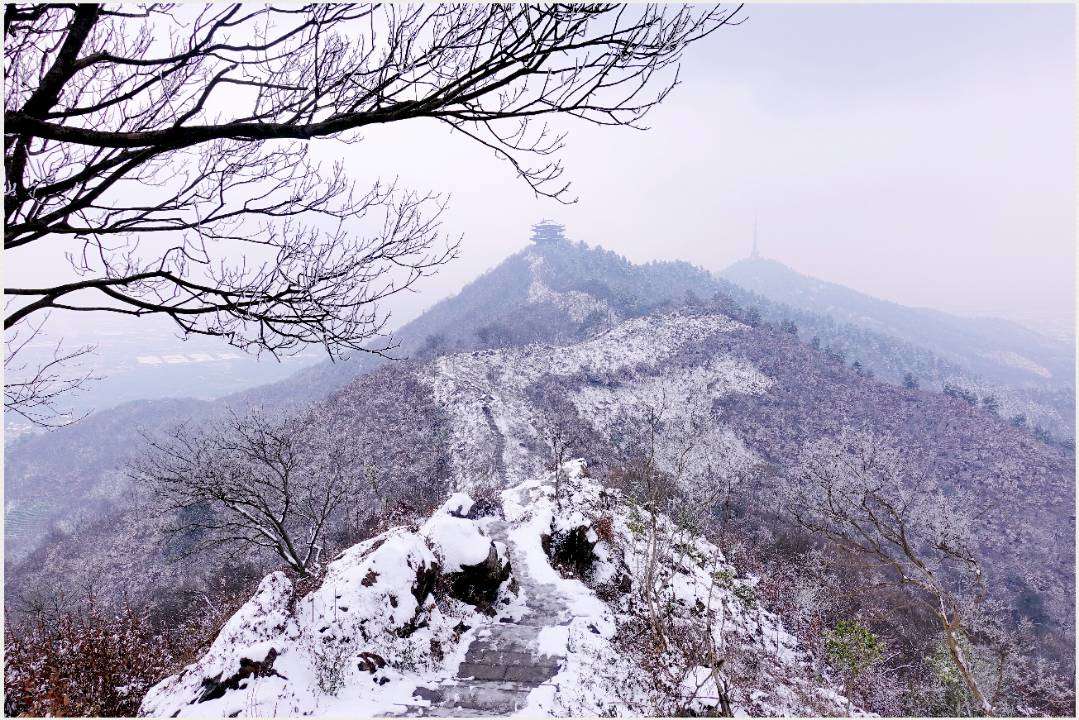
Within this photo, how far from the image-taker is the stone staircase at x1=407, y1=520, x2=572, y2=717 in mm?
6570

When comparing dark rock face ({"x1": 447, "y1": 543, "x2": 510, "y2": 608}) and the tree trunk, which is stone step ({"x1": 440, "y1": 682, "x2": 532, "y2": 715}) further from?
the tree trunk

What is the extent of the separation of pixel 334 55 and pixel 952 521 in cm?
5454

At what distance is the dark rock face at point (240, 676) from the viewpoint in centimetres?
602

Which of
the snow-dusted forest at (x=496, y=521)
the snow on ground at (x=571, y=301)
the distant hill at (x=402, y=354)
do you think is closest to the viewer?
the snow-dusted forest at (x=496, y=521)

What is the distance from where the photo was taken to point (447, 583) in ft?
31.0

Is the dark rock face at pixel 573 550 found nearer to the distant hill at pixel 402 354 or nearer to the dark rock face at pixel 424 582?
the dark rock face at pixel 424 582

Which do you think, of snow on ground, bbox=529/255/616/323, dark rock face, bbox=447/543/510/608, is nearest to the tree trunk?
dark rock face, bbox=447/543/510/608

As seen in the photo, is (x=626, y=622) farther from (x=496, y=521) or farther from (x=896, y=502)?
(x=896, y=502)

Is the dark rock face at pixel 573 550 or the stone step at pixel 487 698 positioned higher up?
the stone step at pixel 487 698

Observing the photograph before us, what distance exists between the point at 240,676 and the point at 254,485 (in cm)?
625

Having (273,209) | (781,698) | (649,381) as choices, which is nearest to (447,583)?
(781,698)

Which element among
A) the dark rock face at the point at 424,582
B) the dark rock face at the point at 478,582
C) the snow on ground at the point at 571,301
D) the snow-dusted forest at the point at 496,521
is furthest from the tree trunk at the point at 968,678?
the snow on ground at the point at 571,301

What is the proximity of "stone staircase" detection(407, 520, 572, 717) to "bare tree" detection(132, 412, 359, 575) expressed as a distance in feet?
13.0

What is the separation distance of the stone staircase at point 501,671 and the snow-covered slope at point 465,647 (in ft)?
0.08
